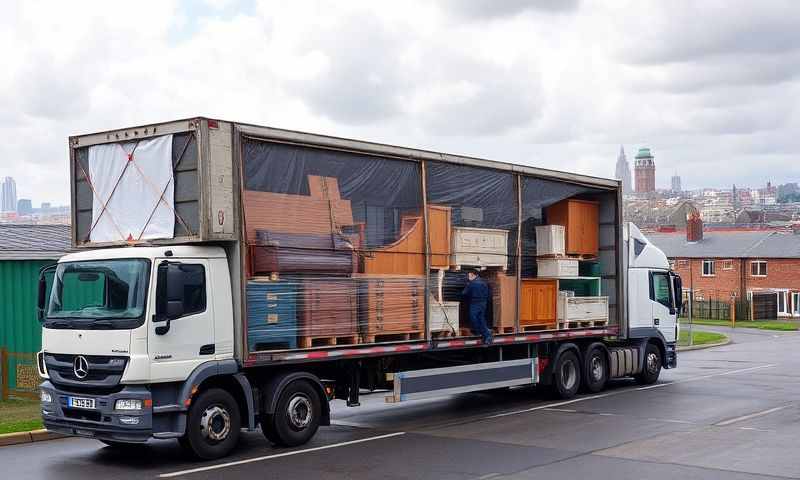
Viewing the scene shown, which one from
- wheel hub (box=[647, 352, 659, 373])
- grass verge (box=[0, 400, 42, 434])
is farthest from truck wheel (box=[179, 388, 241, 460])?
wheel hub (box=[647, 352, 659, 373])

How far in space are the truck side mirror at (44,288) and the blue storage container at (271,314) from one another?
283 centimetres

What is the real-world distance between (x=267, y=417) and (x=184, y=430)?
1.39 m

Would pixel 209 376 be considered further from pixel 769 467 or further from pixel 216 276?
pixel 769 467

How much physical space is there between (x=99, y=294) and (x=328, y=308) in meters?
3.03

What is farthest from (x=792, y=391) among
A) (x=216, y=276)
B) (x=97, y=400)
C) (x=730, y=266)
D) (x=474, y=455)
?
(x=730, y=266)

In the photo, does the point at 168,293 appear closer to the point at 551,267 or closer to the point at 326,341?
the point at 326,341

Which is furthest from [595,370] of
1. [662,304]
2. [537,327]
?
[662,304]

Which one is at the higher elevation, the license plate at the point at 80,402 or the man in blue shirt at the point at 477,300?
the man in blue shirt at the point at 477,300

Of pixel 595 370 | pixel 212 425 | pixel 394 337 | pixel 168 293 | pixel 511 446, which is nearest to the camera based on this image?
pixel 168 293

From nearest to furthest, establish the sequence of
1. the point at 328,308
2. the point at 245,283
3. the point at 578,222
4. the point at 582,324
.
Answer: the point at 245,283 → the point at 328,308 → the point at 582,324 → the point at 578,222

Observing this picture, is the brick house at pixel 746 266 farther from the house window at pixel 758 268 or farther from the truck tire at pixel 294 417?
the truck tire at pixel 294 417

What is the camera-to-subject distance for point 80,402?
11.9 meters

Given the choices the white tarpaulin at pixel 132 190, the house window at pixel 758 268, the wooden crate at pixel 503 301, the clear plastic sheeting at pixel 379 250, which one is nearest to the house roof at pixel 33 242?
the white tarpaulin at pixel 132 190

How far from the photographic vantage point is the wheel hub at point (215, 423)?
11.9 m
